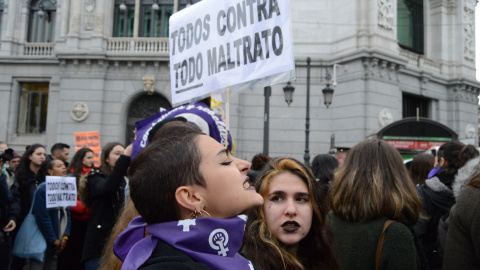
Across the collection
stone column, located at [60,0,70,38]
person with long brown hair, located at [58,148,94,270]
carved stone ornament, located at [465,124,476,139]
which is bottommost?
person with long brown hair, located at [58,148,94,270]

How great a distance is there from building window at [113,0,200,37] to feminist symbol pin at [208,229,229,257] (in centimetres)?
2111

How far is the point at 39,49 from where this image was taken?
71.5ft

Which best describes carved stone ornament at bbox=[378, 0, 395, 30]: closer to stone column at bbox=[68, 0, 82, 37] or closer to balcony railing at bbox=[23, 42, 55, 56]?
stone column at bbox=[68, 0, 82, 37]

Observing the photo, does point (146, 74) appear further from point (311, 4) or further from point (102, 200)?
point (102, 200)

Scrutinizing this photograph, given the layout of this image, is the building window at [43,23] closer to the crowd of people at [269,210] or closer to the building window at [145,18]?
the building window at [145,18]

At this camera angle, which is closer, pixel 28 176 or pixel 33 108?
pixel 28 176

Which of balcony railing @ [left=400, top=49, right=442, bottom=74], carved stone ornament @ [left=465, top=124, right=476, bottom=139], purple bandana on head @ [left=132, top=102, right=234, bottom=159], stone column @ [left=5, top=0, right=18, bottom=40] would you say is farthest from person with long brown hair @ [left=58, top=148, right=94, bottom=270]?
carved stone ornament @ [left=465, top=124, right=476, bottom=139]

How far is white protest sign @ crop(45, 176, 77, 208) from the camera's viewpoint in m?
5.54

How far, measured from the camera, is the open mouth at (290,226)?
8.04 ft

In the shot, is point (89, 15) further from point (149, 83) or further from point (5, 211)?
point (5, 211)

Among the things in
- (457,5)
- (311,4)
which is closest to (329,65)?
(311,4)

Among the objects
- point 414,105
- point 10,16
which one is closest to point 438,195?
point 414,105

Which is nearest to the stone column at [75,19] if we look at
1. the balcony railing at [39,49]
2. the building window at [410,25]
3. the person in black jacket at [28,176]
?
the balcony railing at [39,49]

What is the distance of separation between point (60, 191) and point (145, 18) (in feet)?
58.5
